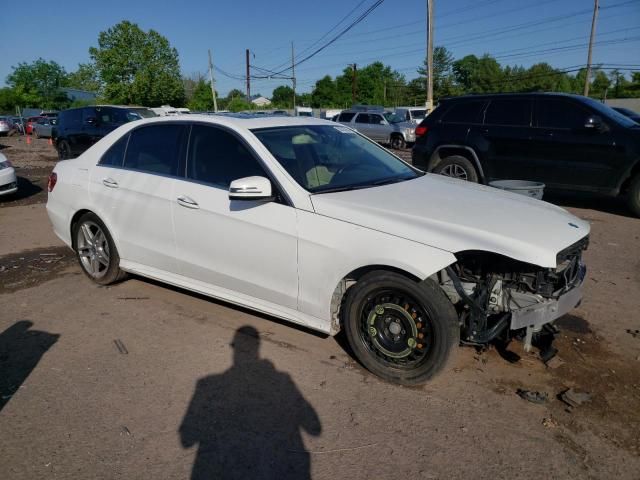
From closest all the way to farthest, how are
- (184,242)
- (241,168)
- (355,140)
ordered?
(241,168) < (184,242) < (355,140)

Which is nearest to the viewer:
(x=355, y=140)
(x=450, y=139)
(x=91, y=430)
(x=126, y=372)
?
(x=91, y=430)

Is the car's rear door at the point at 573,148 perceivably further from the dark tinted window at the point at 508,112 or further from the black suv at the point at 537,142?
the dark tinted window at the point at 508,112

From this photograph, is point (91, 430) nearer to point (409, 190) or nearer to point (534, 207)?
point (409, 190)

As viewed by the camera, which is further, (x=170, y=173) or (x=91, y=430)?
(x=170, y=173)

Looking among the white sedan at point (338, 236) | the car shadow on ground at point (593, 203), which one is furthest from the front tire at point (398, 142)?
the white sedan at point (338, 236)

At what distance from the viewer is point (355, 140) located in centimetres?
464

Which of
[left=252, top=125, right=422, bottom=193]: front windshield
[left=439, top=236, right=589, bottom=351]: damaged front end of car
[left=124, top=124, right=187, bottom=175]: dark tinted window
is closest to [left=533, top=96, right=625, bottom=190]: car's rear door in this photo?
[left=252, top=125, right=422, bottom=193]: front windshield

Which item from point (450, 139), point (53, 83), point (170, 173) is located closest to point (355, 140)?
point (170, 173)

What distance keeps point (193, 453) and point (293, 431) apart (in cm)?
57

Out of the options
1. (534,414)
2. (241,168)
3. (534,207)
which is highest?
(241,168)

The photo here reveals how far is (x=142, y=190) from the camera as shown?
4441mm

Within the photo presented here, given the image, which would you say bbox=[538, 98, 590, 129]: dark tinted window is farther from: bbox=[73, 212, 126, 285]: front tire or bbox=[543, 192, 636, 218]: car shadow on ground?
bbox=[73, 212, 126, 285]: front tire

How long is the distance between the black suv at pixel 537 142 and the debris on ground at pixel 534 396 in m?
5.79

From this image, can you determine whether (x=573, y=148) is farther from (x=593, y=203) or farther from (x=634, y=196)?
(x=593, y=203)
